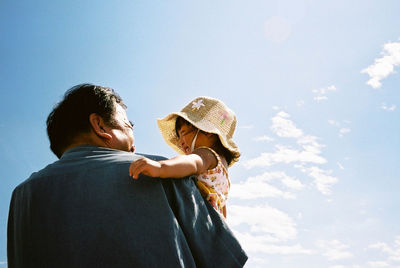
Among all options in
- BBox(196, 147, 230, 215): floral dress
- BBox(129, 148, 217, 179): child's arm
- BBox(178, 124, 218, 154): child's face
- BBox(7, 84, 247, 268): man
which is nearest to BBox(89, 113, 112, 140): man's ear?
BBox(7, 84, 247, 268): man

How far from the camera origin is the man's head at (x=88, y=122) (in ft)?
8.29

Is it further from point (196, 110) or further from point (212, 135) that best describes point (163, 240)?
point (196, 110)

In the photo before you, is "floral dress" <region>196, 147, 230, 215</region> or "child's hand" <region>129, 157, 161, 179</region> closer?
"child's hand" <region>129, 157, 161, 179</region>

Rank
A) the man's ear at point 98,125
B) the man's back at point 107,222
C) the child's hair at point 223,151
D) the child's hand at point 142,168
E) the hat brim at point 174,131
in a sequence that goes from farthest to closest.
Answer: the child's hair at point 223,151 < the hat brim at point 174,131 < the man's ear at point 98,125 < the child's hand at point 142,168 < the man's back at point 107,222

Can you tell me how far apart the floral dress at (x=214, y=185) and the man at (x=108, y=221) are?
0.63 metres

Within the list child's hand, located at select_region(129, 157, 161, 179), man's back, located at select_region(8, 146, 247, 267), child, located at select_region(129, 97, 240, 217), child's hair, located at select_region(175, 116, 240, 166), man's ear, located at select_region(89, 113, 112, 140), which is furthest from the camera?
child's hair, located at select_region(175, 116, 240, 166)

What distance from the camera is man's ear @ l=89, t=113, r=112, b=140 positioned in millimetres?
2518

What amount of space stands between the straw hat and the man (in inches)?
45.5

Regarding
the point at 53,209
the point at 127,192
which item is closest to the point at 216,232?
the point at 127,192

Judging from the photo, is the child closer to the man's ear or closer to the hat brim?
the hat brim

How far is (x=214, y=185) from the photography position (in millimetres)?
3029

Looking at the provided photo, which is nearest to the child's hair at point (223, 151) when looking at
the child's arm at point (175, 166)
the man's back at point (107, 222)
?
the child's arm at point (175, 166)

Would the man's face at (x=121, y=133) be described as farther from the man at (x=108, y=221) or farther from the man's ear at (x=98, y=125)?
the man at (x=108, y=221)

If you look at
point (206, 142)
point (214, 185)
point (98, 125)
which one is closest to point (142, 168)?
point (98, 125)
